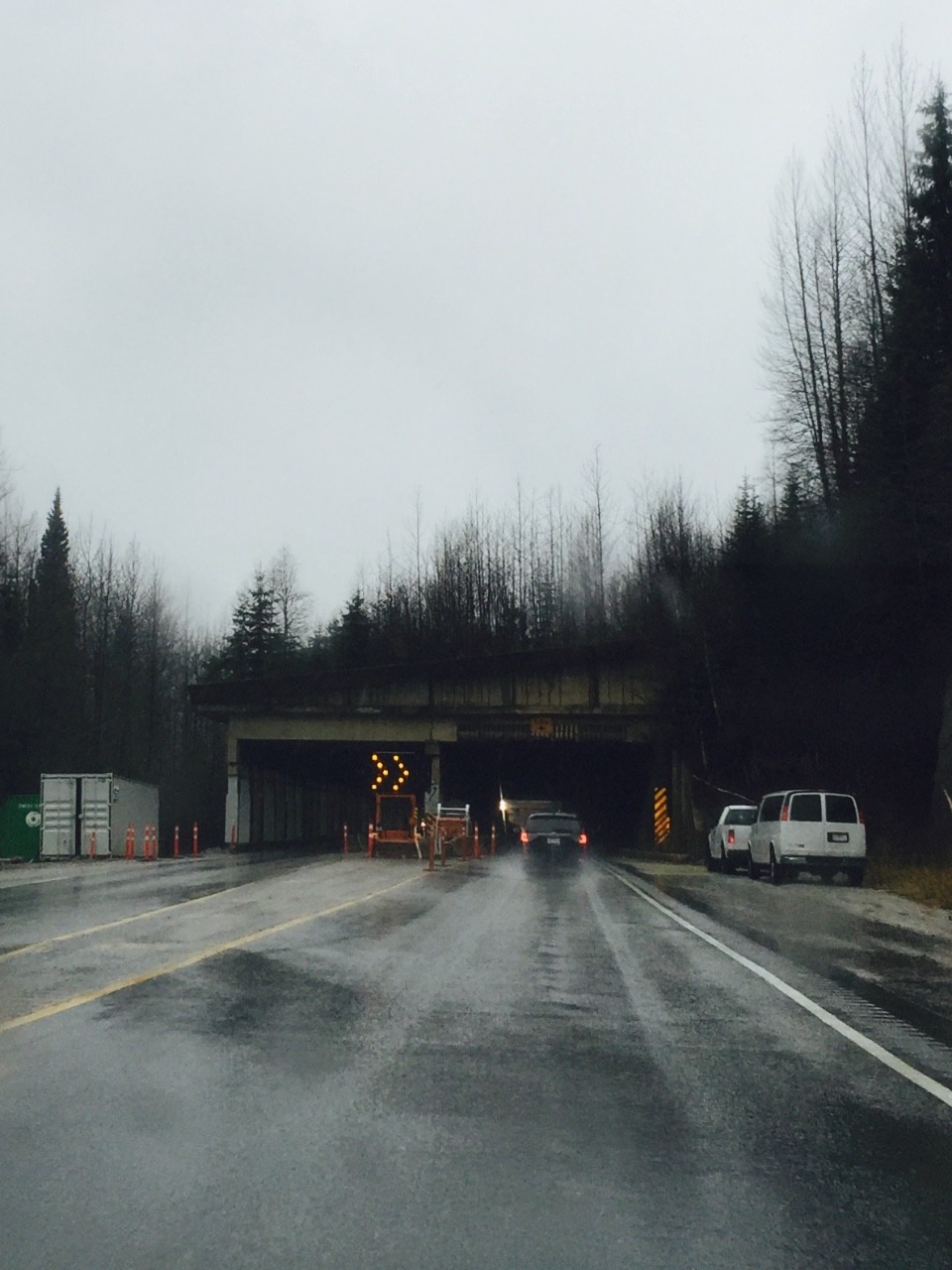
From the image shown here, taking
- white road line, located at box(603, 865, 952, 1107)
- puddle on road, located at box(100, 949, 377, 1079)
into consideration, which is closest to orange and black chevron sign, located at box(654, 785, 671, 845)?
white road line, located at box(603, 865, 952, 1107)

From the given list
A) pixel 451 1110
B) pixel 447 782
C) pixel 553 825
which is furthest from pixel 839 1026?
pixel 447 782

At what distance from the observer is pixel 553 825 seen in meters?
42.5

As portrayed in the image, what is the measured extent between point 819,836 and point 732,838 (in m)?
6.26

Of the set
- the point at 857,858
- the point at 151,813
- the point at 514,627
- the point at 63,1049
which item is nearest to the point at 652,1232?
the point at 63,1049

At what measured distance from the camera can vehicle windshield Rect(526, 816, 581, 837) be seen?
4228 cm

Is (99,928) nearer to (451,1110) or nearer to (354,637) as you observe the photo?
(451,1110)

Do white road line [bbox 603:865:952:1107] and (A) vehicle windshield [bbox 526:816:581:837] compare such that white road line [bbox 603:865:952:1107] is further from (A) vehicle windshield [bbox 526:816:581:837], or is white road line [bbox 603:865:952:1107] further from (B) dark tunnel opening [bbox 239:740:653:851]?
(B) dark tunnel opening [bbox 239:740:653:851]

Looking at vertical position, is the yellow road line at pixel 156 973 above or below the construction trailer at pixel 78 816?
below

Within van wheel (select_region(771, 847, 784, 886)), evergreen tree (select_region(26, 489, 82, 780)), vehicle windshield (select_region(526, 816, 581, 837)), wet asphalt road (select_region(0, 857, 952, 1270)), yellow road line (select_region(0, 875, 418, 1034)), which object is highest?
evergreen tree (select_region(26, 489, 82, 780))

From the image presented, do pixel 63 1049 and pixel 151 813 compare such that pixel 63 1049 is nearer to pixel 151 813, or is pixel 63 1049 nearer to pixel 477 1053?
pixel 477 1053

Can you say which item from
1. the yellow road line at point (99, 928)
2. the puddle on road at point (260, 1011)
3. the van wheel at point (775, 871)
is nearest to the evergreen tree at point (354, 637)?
the van wheel at point (775, 871)

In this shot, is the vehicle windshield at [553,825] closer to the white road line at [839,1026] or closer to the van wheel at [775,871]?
the van wheel at [775,871]

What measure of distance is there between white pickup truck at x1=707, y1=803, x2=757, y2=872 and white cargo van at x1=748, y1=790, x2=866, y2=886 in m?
4.68

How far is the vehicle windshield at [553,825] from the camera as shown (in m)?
42.3
